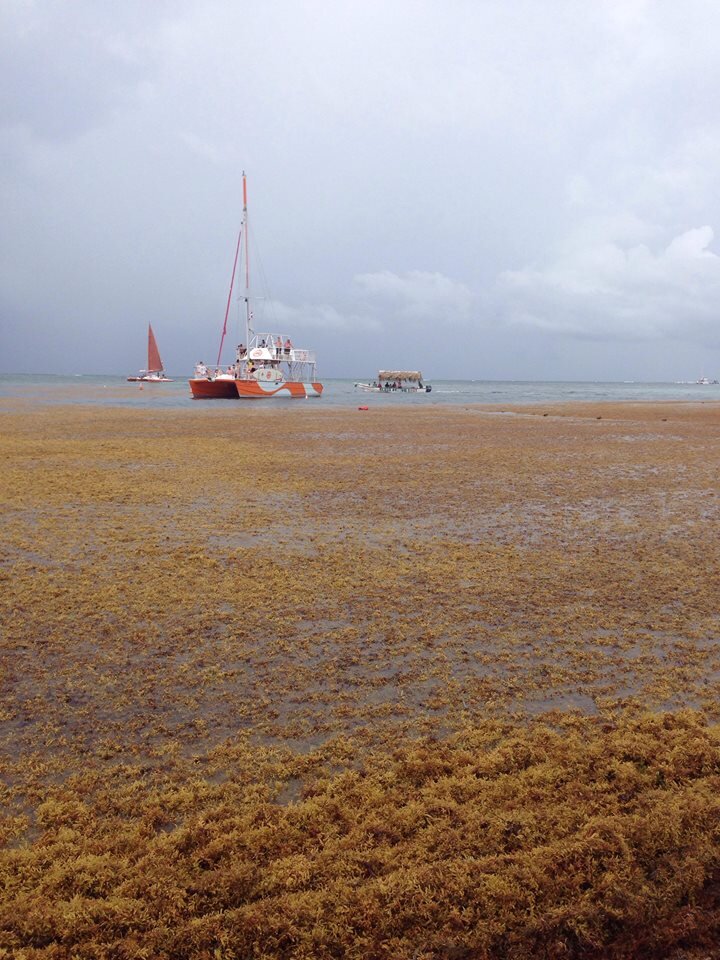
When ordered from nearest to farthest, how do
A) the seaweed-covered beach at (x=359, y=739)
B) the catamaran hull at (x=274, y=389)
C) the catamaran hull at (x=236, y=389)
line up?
1. the seaweed-covered beach at (x=359, y=739)
2. the catamaran hull at (x=236, y=389)
3. the catamaran hull at (x=274, y=389)

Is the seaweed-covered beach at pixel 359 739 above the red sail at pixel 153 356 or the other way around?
the other way around

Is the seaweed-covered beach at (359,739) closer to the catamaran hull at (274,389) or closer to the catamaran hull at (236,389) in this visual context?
the catamaran hull at (236,389)

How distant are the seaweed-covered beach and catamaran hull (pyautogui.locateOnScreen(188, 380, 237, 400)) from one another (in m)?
49.4

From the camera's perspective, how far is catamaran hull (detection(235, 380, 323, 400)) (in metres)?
58.5

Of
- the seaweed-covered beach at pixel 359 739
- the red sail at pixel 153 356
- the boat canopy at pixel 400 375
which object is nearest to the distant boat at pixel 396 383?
the boat canopy at pixel 400 375

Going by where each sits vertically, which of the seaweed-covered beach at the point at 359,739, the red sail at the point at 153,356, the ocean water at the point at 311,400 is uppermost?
the red sail at the point at 153,356

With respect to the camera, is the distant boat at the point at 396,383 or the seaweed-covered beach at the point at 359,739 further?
the distant boat at the point at 396,383

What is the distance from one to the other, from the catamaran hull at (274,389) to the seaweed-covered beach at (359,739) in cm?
5009

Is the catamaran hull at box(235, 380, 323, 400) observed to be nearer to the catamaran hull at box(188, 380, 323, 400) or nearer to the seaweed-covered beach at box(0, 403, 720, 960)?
the catamaran hull at box(188, 380, 323, 400)

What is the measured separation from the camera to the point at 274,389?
61125 mm

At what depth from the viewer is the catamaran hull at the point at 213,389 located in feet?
188

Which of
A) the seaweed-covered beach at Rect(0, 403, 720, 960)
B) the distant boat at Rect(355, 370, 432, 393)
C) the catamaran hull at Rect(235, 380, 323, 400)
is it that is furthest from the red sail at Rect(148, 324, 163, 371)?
the seaweed-covered beach at Rect(0, 403, 720, 960)

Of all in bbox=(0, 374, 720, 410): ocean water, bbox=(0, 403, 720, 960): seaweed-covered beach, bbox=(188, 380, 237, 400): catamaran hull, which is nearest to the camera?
bbox=(0, 403, 720, 960): seaweed-covered beach

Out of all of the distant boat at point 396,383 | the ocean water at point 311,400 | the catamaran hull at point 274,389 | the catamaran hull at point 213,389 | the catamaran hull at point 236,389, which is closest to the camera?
the ocean water at point 311,400
